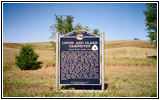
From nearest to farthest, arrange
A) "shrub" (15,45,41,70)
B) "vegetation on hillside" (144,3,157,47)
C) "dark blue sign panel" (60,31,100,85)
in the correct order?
1. "dark blue sign panel" (60,31,100,85)
2. "shrub" (15,45,41,70)
3. "vegetation on hillside" (144,3,157,47)

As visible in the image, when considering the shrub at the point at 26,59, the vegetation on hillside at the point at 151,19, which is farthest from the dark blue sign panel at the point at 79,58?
the vegetation on hillside at the point at 151,19

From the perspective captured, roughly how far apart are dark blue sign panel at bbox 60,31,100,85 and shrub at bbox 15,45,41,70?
383 inches

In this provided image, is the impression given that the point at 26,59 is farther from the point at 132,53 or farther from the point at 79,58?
the point at 132,53

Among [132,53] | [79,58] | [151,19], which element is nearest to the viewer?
[79,58]

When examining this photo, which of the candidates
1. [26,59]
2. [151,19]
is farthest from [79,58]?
[151,19]

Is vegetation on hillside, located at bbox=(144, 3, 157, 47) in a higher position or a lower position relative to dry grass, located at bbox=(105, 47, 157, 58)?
higher

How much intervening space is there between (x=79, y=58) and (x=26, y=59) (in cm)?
1036

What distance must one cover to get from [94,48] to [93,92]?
2019mm

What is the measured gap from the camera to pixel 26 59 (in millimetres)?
16031

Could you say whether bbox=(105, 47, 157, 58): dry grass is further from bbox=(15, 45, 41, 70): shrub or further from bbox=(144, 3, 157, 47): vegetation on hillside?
bbox=(15, 45, 41, 70): shrub

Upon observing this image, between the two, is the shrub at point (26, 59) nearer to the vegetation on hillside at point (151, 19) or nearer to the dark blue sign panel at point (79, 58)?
the dark blue sign panel at point (79, 58)

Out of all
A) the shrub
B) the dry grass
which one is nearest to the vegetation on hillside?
the dry grass

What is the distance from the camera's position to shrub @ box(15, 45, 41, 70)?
52.1ft

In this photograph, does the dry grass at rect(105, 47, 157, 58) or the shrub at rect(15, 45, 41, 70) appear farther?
the dry grass at rect(105, 47, 157, 58)
